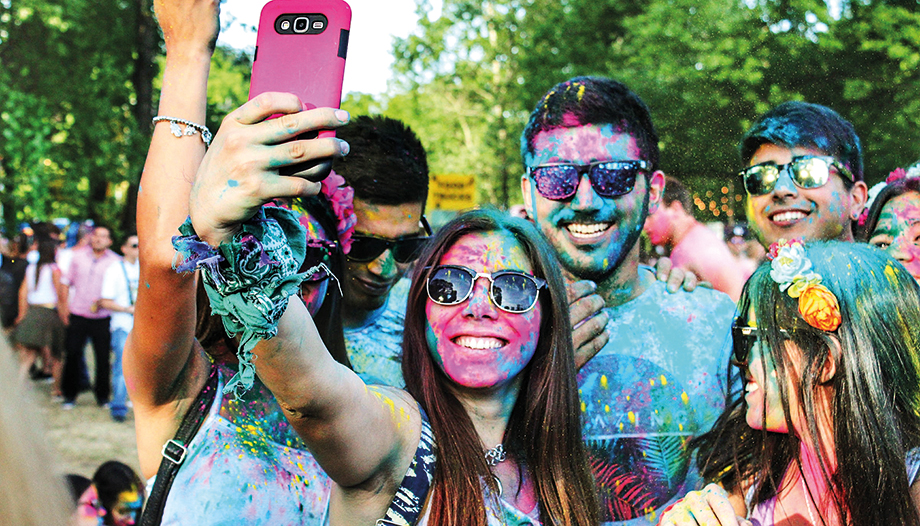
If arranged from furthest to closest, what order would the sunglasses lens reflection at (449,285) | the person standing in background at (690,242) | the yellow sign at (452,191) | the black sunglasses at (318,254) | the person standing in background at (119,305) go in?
the yellow sign at (452,191), the person standing in background at (119,305), the person standing in background at (690,242), the black sunglasses at (318,254), the sunglasses lens reflection at (449,285)

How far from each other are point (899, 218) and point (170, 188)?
8.20ft

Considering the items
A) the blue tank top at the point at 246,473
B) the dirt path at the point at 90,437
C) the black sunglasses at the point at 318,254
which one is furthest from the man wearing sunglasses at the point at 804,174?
the dirt path at the point at 90,437

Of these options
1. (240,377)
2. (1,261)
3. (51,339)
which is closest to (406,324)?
(240,377)

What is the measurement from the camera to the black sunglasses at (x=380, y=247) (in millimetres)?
3018

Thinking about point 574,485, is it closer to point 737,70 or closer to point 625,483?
point 625,483

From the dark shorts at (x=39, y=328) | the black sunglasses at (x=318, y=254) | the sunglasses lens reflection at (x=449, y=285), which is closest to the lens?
the sunglasses lens reflection at (x=449, y=285)

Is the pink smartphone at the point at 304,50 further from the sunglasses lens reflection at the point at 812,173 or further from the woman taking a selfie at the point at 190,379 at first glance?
the sunglasses lens reflection at the point at 812,173

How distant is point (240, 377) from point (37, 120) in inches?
408

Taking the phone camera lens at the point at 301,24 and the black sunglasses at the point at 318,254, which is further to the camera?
the black sunglasses at the point at 318,254

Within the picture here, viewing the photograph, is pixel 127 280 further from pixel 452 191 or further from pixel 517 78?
pixel 517 78

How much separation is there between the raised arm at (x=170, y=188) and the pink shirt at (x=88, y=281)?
23.4 ft

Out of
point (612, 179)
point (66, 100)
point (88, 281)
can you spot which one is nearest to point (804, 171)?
point (612, 179)

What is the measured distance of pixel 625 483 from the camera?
7.80 feet

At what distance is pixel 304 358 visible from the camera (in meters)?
1.38
